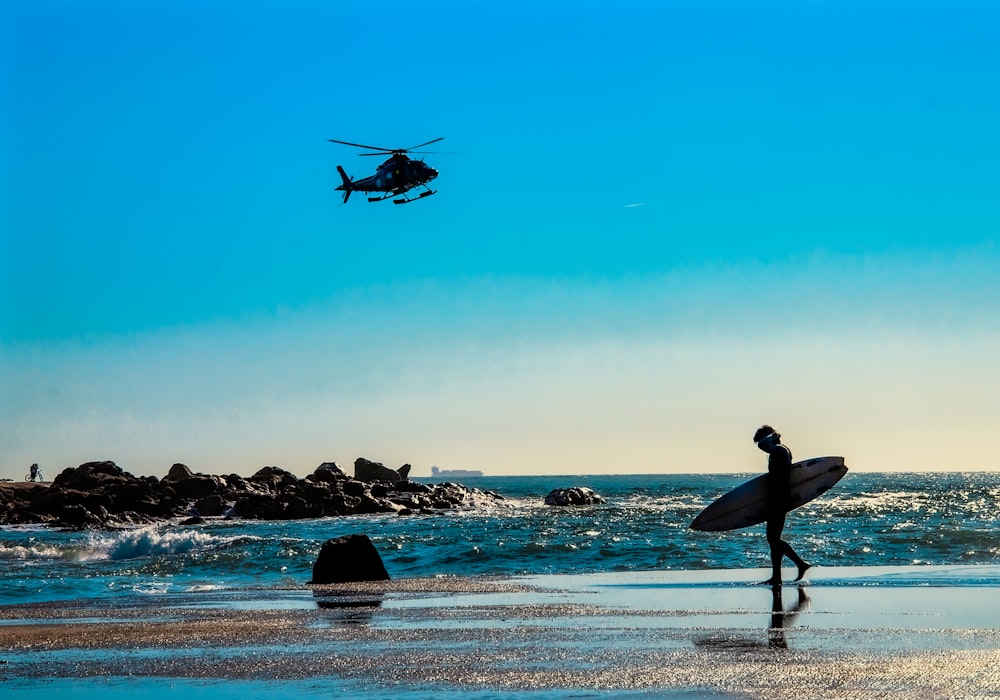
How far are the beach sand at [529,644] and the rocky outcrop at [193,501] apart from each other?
33.1 m

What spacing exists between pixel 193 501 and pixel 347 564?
36.4 meters

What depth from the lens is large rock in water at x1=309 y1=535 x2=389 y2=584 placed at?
1716cm

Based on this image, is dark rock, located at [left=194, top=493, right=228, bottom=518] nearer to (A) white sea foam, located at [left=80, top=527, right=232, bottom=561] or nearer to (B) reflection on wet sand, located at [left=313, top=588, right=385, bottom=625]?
(A) white sea foam, located at [left=80, top=527, right=232, bottom=561]

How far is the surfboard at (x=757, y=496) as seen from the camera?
18641 mm

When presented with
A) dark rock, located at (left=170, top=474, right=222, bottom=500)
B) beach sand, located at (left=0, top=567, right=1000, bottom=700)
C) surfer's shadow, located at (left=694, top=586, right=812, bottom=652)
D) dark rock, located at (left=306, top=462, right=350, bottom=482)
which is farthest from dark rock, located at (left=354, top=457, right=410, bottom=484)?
surfer's shadow, located at (left=694, top=586, right=812, bottom=652)

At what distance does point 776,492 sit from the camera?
50.2 feet

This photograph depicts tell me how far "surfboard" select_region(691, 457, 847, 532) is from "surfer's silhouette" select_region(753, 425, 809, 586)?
2764 millimetres

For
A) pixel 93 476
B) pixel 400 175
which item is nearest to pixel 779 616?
pixel 400 175

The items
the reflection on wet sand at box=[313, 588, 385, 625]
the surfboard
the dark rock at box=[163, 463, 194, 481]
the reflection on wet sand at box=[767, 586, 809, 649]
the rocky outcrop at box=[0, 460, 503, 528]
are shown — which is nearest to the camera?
the reflection on wet sand at box=[767, 586, 809, 649]

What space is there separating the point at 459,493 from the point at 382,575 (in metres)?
47.4

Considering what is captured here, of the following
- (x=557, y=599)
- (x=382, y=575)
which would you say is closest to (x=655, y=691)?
(x=557, y=599)

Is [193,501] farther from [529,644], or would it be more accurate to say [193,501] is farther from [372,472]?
[529,644]

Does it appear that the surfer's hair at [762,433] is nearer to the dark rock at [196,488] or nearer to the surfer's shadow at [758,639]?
the surfer's shadow at [758,639]

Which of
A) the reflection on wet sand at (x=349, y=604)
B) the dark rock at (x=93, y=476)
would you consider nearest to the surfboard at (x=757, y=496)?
the reflection on wet sand at (x=349, y=604)
